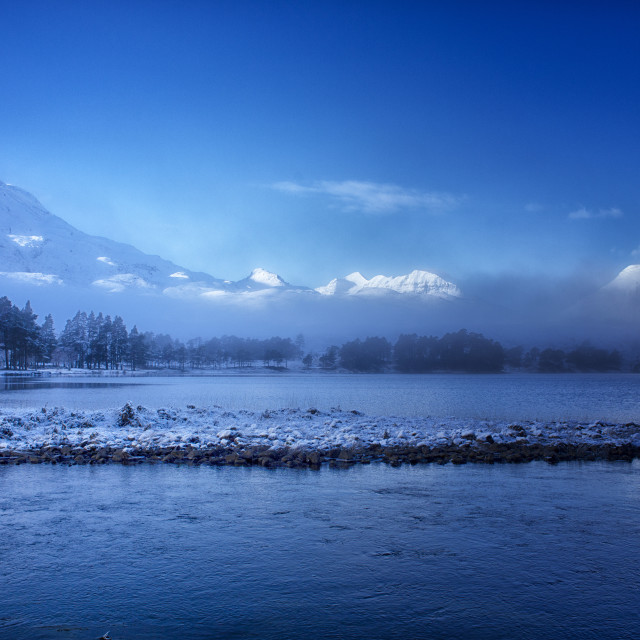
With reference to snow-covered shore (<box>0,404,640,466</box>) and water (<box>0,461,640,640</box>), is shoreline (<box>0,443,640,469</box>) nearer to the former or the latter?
snow-covered shore (<box>0,404,640,466</box>)

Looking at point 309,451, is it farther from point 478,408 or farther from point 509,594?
point 478,408

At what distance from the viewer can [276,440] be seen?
27469 mm

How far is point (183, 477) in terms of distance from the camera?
21.1 meters

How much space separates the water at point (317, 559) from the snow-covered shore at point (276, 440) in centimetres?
438

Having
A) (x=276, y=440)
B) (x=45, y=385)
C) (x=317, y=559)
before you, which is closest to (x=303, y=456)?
(x=276, y=440)

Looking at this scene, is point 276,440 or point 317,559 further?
point 276,440

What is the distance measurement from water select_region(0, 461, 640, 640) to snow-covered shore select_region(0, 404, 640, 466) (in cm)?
438

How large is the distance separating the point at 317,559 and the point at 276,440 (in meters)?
15.3

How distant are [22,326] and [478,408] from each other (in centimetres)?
12143

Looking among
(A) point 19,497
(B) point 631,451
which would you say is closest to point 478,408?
(B) point 631,451

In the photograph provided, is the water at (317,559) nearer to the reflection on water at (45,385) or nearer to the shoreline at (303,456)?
the shoreline at (303,456)

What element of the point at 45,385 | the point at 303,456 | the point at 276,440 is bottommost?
the point at 45,385

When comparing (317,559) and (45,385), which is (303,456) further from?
(45,385)

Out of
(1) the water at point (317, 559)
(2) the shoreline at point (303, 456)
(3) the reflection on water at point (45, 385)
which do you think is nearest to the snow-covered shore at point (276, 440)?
(2) the shoreline at point (303, 456)
